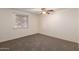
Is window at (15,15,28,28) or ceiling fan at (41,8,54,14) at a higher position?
ceiling fan at (41,8,54,14)

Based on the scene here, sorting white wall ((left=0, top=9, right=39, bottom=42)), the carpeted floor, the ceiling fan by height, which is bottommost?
the carpeted floor

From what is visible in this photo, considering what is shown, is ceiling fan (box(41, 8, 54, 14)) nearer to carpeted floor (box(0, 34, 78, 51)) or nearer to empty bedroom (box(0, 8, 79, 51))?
empty bedroom (box(0, 8, 79, 51))

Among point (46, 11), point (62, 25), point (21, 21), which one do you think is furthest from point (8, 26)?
point (62, 25)

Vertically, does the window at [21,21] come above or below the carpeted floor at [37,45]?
above

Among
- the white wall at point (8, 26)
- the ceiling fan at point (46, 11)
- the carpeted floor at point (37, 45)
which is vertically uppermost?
the ceiling fan at point (46, 11)

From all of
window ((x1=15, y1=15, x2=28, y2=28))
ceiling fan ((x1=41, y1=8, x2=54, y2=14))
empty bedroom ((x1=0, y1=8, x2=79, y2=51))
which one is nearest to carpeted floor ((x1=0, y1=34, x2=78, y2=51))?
empty bedroom ((x1=0, y1=8, x2=79, y2=51))

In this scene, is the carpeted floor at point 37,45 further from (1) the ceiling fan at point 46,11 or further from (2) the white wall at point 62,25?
(1) the ceiling fan at point 46,11

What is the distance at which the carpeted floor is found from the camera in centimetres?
186

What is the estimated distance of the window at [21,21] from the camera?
6.23 ft

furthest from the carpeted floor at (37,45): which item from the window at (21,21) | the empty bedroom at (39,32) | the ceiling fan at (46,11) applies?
the ceiling fan at (46,11)

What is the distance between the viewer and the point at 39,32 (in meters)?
1.94

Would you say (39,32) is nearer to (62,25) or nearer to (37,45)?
(37,45)

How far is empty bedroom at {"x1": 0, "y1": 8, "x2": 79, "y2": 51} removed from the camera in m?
1.87
